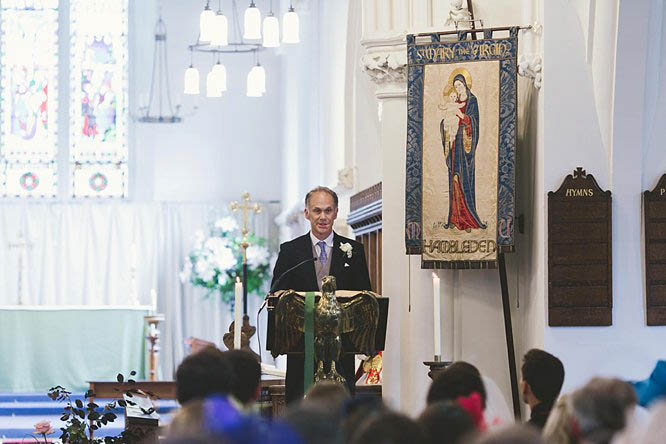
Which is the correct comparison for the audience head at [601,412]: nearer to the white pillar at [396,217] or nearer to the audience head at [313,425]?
the audience head at [313,425]

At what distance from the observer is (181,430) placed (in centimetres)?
251

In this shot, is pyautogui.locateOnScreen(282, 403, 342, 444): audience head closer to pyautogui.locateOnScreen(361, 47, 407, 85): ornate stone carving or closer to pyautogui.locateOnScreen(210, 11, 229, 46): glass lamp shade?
pyautogui.locateOnScreen(361, 47, 407, 85): ornate stone carving

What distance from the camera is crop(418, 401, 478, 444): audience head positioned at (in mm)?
2668

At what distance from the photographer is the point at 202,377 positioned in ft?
11.2

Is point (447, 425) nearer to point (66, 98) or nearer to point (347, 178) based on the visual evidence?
point (347, 178)

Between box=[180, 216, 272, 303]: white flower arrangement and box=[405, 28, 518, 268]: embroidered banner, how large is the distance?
8741 millimetres

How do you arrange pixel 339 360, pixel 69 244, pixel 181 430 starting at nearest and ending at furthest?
pixel 181 430
pixel 339 360
pixel 69 244

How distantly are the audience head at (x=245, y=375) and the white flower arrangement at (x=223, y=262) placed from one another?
1126 cm

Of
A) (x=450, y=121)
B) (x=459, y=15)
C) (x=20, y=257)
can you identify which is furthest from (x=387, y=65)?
(x=20, y=257)

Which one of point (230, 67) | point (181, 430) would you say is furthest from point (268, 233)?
point (181, 430)

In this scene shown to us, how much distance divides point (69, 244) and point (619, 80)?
11385 millimetres

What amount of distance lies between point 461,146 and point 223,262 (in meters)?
9.10

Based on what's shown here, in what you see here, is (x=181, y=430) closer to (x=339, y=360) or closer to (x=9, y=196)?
(x=339, y=360)

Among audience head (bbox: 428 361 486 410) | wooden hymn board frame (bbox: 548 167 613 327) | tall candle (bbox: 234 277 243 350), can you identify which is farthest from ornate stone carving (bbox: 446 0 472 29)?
audience head (bbox: 428 361 486 410)
